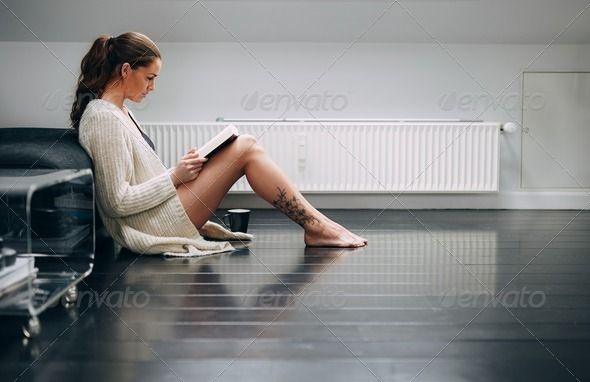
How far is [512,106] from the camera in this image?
3.83 meters

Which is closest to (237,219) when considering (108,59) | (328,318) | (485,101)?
(108,59)

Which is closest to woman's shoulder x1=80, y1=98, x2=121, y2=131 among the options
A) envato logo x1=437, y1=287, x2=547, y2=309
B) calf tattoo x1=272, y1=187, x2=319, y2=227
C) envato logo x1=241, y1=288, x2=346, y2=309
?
calf tattoo x1=272, y1=187, x2=319, y2=227

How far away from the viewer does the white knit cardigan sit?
2213 mm

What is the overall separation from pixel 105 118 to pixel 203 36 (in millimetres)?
1616

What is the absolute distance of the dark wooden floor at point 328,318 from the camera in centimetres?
122

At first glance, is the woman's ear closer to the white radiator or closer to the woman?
the woman

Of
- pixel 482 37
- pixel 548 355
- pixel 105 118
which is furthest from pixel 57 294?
pixel 482 37

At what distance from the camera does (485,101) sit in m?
3.82

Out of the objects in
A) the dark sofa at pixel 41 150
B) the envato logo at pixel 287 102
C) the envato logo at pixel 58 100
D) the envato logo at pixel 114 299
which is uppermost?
the envato logo at pixel 287 102

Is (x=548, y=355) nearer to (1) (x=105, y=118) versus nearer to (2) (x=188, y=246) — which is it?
(2) (x=188, y=246)

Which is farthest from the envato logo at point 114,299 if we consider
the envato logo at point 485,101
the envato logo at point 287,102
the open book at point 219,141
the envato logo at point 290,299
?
the envato logo at point 485,101

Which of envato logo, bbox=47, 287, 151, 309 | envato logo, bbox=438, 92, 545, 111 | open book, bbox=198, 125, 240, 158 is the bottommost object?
envato logo, bbox=47, 287, 151, 309

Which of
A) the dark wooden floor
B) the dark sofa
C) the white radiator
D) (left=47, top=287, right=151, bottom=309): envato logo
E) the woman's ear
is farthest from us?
the white radiator

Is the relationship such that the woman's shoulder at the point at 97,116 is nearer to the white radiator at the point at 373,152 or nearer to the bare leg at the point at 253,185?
the bare leg at the point at 253,185
